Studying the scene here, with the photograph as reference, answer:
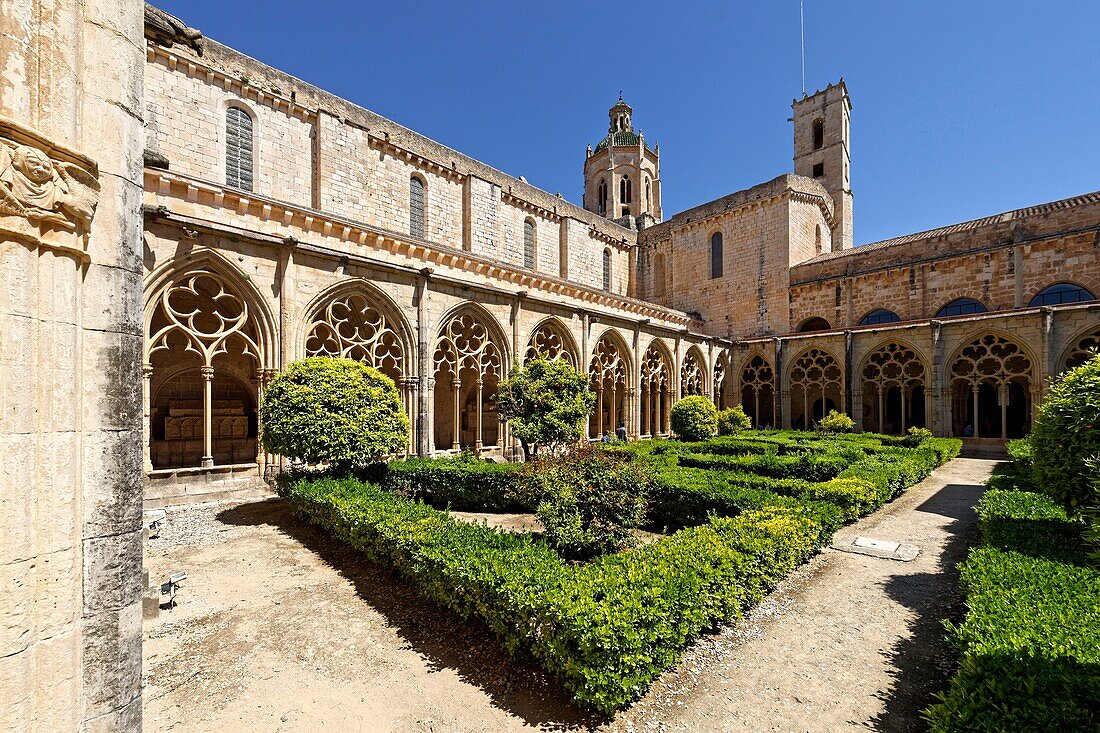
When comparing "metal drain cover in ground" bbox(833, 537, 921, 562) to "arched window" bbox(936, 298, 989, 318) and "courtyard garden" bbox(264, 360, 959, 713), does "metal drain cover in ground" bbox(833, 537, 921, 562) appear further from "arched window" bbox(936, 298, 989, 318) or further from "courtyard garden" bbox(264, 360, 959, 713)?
"arched window" bbox(936, 298, 989, 318)

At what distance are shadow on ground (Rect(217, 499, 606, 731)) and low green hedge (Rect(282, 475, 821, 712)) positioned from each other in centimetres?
15

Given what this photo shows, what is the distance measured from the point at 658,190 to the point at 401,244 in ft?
83.1

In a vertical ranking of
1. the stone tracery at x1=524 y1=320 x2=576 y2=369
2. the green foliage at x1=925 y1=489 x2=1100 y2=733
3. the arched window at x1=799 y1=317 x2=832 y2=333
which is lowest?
the green foliage at x1=925 y1=489 x2=1100 y2=733

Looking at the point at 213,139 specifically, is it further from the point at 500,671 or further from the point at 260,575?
the point at 500,671

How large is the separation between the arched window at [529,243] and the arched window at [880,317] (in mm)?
14775

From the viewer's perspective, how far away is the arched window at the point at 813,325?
838 inches

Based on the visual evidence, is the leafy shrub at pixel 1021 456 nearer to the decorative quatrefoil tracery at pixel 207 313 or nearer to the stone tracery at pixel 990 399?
the stone tracery at pixel 990 399

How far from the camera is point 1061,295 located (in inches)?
640

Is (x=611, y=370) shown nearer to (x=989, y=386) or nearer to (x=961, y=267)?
(x=961, y=267)

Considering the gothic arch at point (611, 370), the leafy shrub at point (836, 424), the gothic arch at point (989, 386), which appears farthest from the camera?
the gothic arch at point (611, 370)

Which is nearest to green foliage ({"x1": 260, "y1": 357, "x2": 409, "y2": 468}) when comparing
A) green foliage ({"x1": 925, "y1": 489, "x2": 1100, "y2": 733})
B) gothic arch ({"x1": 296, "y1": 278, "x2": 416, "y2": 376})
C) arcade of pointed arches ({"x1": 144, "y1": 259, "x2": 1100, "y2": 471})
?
arcade of pointed arches ({"x1": 144, "y1": 259, "x2": 1100, "y2": 471})

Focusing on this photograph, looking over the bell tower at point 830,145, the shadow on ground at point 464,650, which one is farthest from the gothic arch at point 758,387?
the shadow on ground at point 464,650

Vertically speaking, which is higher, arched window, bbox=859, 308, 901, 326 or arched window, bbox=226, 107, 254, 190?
arched window, bbox=226, 107, 254, 190

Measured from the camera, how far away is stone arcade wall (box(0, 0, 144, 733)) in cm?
153
